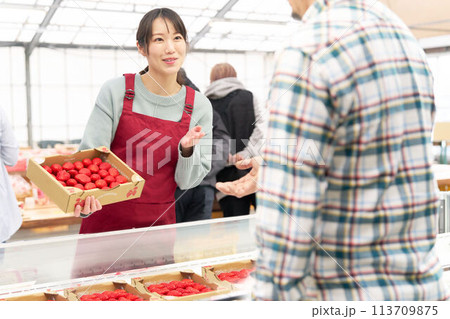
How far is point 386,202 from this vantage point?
648 mm

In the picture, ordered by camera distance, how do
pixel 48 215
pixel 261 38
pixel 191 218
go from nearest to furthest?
pixel 261 38
pixel 191 218
pixel 48 215

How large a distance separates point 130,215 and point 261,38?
0.77 m

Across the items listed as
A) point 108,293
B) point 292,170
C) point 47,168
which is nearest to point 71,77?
point 47,168

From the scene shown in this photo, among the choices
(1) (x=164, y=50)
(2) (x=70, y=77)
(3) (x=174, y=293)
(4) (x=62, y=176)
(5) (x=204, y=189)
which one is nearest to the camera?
(4) (x=62, y=176)

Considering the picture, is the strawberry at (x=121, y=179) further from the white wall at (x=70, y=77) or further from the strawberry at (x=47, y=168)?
the white wall at (x=70, y=77)

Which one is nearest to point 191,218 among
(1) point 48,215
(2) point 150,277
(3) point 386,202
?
(2) point 150,277

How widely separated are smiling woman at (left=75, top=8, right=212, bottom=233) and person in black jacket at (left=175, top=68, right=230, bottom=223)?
0.12ft

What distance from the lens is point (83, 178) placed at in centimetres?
131

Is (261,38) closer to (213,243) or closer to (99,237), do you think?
(213,243)

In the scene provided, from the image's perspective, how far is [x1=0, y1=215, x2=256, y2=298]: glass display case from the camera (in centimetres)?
130

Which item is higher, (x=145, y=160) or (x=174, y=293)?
(x=145, y=160)

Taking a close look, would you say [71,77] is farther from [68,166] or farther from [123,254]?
[123,254]

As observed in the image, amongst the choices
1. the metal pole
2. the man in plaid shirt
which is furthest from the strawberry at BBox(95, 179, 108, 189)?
the man in plaid shirt

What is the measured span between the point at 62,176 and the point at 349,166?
890mm
